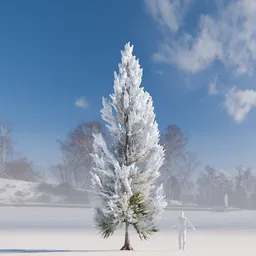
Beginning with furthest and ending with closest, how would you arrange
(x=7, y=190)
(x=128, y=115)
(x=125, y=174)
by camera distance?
(x=7, y=190), (x=128, y=115), (x=125, y=174)

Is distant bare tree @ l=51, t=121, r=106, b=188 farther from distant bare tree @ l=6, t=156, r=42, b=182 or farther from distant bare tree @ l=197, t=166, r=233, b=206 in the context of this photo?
distant bare tree @ l=197, t=166, r=233, b=206

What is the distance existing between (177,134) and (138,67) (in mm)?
55581

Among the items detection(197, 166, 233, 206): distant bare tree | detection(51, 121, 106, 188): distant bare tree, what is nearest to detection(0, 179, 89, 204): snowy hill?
detection(51, 121, 106, 188): distant bare tree

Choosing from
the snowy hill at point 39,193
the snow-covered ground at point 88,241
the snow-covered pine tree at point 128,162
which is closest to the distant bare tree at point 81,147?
the snowy hill at point 39,193

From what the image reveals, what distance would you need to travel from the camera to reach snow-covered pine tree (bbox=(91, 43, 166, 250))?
1673 centimetres

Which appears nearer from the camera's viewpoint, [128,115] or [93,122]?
[128,115]

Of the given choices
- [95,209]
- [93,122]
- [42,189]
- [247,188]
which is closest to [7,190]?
[42,189]

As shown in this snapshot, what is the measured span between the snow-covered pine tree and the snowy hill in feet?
142

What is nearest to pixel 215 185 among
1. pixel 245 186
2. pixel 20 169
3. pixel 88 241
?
pixel 245 186

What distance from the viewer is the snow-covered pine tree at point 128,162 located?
16734 mm

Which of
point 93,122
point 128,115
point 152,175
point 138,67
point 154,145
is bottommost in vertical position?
point 152,175

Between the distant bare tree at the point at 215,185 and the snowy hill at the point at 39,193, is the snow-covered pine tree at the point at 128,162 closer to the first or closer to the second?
the snowy hill at the point at 39,193

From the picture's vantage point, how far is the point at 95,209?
17438mm

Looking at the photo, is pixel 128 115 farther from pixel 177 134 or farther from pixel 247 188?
pixel 247 188
